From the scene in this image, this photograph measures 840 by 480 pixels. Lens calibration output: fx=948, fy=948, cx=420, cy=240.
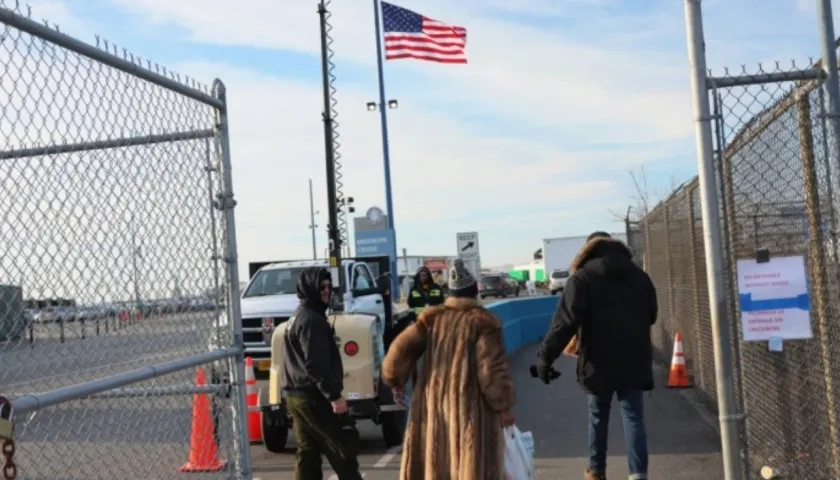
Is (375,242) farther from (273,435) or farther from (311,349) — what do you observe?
(311,349)

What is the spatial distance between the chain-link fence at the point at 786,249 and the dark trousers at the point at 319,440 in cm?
263

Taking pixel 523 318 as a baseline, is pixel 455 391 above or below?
above

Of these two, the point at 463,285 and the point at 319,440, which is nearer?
the point at 463,285

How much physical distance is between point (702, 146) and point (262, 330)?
7.95m

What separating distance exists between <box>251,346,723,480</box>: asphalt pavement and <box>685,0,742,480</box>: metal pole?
284cm

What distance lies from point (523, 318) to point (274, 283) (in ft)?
32.3

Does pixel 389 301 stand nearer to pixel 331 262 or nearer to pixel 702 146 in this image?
pixel 331 262

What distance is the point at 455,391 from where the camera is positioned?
5566mm

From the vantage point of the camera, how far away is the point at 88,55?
3762 mm

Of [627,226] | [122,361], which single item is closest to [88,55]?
[122,361]

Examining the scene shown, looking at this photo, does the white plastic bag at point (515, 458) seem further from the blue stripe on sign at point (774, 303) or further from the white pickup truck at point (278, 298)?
the white pickup truck at point (278, 298)

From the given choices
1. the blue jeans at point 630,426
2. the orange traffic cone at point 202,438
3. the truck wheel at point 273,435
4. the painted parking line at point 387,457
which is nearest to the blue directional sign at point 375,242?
the truck wheel at point 273,435

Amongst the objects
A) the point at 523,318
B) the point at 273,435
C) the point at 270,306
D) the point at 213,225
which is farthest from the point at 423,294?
the point at 213,225

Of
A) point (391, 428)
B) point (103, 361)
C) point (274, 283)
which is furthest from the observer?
point (274, 283)
